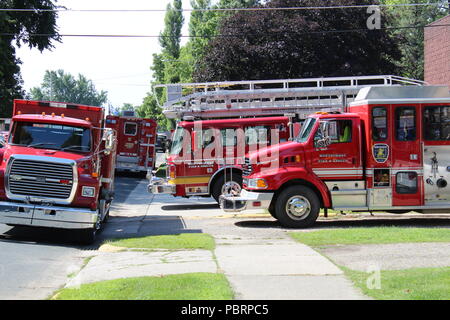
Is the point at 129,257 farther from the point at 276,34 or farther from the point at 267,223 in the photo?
the point at 276,34

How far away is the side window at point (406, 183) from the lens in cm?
1341

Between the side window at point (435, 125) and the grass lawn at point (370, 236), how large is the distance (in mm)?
2299

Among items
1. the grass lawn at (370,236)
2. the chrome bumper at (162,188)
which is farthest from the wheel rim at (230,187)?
the grass lawn at (370,236)

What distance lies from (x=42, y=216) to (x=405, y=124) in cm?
792

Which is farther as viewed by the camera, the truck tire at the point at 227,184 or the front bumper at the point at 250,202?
the truck tire at the point at 227,184

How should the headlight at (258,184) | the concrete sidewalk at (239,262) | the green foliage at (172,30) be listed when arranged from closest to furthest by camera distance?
the concrete sidewalk at (239,262)
the headlight at (258,184)
the green foliage at (172,30)

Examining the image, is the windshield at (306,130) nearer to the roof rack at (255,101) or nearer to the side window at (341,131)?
the side window at (341,131)

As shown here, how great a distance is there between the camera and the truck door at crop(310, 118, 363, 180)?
13.4 metres

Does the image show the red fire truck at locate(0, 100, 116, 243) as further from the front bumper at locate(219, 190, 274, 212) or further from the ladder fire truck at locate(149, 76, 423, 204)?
the ladder fire truck at locate(149, 76, 423, 204)

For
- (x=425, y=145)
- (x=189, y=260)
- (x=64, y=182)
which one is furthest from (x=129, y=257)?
(x=425, y=145)

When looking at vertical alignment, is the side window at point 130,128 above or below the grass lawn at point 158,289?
above

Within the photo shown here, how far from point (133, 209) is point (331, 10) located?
20812mm

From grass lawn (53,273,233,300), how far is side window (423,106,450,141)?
7266mm
